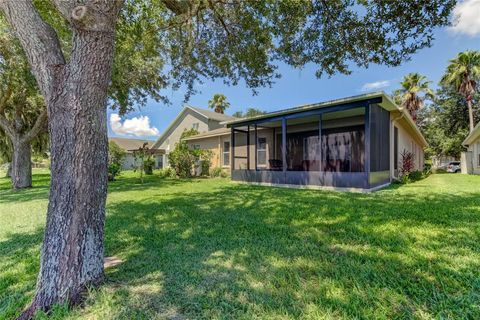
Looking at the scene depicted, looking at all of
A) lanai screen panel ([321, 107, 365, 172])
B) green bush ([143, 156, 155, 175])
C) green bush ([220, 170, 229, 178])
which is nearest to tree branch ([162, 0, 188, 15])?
lanai screen panel ([321, 107, 365, 172])

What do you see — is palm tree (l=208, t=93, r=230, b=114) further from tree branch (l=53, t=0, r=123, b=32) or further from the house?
tree branch (l=53, t=0, r=123, b=32)

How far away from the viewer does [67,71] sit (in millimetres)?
2375

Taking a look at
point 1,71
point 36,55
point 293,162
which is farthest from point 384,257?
point 1,71

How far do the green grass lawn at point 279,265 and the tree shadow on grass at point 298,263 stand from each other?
1cm

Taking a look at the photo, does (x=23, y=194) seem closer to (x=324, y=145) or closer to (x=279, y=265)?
(x=279, y=265)

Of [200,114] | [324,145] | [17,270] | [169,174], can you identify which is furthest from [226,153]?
[17,270]

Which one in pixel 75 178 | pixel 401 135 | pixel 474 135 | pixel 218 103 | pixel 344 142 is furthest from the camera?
pixel 218 103

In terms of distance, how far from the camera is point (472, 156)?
1689 cm

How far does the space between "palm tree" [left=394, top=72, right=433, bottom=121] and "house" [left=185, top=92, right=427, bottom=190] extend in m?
13.2

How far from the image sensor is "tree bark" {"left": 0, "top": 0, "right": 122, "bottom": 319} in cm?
226

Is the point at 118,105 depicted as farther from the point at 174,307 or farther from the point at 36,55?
the point at 174,307

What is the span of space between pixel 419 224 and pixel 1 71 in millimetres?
14669

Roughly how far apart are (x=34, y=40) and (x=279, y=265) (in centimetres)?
341

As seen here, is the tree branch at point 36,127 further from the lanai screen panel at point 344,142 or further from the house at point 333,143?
Answer: the lanai screen panel at point 344,142
